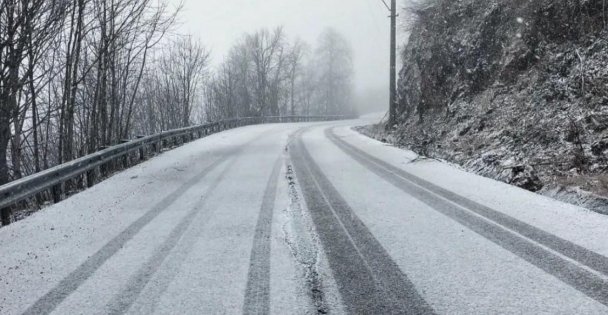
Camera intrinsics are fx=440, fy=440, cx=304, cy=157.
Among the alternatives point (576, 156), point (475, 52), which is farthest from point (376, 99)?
point (576, 156)

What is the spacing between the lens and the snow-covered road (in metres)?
4.03

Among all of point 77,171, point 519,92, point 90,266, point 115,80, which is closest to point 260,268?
point 90,266

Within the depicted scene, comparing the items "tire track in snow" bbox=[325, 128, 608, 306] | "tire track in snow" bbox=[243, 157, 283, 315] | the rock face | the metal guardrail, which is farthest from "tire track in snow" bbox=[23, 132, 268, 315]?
the rock face

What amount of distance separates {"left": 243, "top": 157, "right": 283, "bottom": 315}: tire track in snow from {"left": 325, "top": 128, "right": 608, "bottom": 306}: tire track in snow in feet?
9.31

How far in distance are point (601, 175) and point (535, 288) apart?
488 centimetres

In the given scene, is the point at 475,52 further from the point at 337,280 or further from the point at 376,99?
the point at 376,99

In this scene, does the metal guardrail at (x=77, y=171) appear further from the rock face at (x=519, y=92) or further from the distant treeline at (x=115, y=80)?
the rock face at (x=519, y=92)

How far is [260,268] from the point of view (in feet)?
15.9

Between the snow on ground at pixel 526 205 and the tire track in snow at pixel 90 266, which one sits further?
the snow on ground at pixel 526 205

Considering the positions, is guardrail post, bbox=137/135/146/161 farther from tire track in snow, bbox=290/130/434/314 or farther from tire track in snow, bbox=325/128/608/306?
tire track in snow, bbox=325/128/608/306

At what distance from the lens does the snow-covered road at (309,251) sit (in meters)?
4.03

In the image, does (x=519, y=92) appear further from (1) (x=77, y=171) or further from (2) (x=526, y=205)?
(1) (x=77, y=171)

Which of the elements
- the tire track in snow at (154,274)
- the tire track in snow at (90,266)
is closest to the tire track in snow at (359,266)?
the tire track in snow at (154,274)

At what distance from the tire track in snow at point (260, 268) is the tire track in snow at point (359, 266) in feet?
2.32
